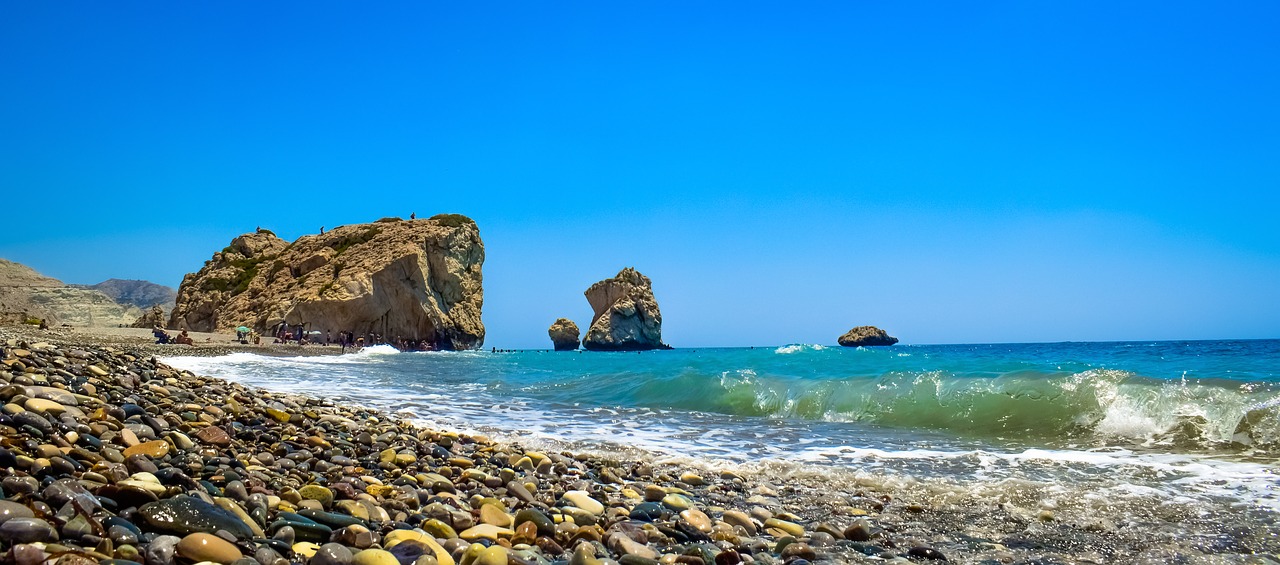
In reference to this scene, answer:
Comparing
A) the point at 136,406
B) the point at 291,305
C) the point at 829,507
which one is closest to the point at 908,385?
the point at 829,507

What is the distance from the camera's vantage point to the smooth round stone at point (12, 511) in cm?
268

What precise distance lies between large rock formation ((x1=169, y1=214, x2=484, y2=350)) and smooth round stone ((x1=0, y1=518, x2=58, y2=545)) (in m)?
56.0

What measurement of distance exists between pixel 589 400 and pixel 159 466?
10311 mm

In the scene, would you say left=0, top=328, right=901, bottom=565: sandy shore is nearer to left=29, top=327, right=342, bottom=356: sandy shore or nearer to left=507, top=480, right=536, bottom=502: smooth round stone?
left=507, top=480, right=536, bottom=502: smooth round stone

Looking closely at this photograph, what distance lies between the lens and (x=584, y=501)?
4.86m

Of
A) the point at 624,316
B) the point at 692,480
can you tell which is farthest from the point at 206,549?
the point at 624,316

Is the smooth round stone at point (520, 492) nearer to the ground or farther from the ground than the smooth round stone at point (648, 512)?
farther from the ground

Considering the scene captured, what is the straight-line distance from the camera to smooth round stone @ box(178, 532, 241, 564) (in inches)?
109

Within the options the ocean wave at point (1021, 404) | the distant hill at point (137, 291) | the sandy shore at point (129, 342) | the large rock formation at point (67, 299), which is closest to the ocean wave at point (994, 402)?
the ocean wave at point (1021, 404)

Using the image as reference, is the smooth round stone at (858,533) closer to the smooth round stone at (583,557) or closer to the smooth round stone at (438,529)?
the smooth round stone at (583,557)

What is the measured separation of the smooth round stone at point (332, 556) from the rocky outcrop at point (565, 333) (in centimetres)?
8745

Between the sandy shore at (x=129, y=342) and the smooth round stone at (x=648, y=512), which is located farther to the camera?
the sandy shore at (x=129, y=342)

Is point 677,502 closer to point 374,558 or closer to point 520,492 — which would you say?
point 520,492

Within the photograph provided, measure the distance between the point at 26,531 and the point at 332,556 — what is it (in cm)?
103
